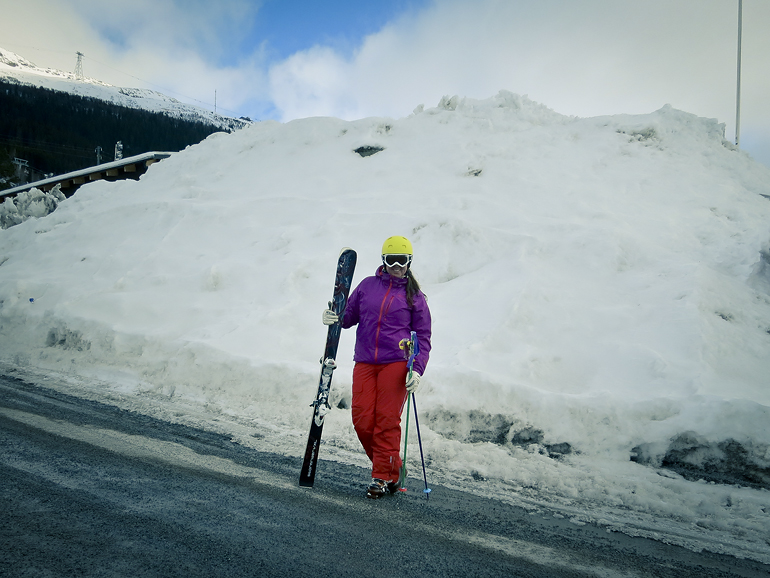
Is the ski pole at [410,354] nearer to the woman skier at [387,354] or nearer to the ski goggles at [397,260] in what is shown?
the woman skier at [387,354]

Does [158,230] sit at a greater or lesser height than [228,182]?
lesser

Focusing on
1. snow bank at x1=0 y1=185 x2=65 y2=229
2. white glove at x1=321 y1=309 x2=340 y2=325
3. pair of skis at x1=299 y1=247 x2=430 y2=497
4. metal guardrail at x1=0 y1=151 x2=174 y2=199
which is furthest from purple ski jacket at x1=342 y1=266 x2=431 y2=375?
metal guardrail at x1=0 y1=151 x2=174 y2=199

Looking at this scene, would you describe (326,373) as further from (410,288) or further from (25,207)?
(25,207)

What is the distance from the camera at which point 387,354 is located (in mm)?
3926

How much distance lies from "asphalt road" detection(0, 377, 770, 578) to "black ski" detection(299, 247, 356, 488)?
179mm

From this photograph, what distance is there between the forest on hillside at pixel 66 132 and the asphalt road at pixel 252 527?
225 feet

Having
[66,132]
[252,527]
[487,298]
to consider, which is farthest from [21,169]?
[252,527]

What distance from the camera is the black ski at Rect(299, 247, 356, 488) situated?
372 cm

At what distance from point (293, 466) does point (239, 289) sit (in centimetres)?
553

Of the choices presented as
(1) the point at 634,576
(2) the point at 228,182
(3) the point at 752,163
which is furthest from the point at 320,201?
(3) the point at 752,163

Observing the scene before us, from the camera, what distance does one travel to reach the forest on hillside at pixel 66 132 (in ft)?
216

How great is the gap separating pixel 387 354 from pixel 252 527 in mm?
1685

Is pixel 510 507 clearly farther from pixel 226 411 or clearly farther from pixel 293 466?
pixel 226 411

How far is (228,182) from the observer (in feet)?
44.9
